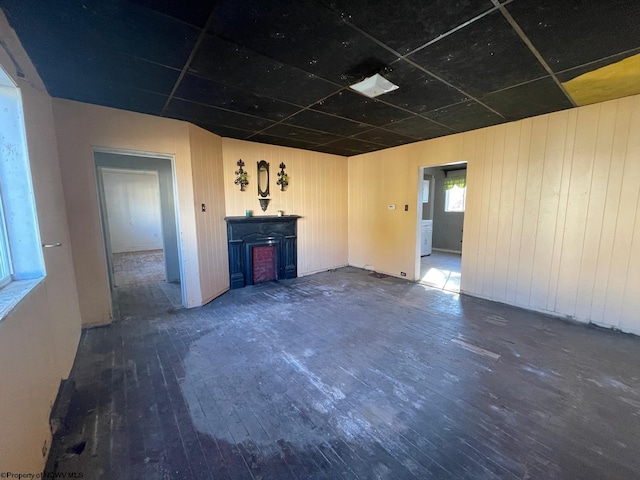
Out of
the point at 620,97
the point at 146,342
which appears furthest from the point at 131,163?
the point at 620,97

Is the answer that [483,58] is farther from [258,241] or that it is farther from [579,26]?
[258,241]

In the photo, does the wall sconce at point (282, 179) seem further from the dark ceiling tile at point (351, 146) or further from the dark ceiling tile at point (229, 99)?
the dark ceiling tile at point (229, 99)

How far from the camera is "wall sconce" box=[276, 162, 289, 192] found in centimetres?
489

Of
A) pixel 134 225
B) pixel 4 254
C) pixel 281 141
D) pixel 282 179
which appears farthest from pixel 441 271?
pixel 134 225

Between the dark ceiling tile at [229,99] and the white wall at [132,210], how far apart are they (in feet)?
20.3

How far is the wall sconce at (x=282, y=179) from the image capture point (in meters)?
4.89

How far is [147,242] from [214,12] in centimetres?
879

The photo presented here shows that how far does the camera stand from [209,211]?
394 cm

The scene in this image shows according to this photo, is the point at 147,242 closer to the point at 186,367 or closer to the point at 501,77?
the point at 186,367

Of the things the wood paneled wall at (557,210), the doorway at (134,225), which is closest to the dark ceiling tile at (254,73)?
the wood paneled wall at (557,210)

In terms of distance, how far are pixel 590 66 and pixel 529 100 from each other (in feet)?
2.32

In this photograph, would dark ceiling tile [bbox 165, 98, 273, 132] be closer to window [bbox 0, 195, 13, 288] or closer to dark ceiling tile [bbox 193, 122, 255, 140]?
dark ceiling tile [bbox 193, 122, 255, 140]

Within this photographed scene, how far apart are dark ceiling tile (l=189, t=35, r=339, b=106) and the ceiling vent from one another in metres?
0.24

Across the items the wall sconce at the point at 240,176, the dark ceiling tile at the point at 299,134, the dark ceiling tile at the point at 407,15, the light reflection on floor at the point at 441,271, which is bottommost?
the light reflection on floor at the point at 441,271
